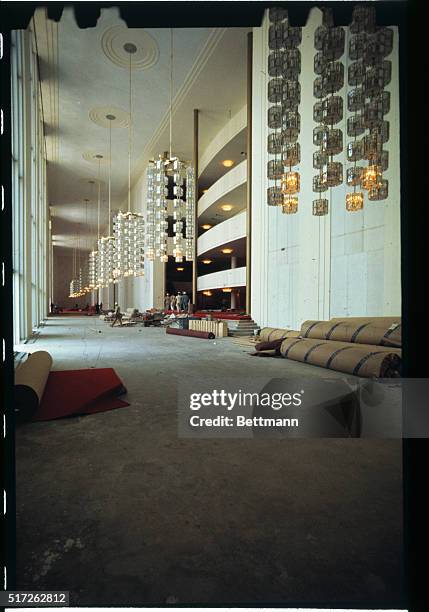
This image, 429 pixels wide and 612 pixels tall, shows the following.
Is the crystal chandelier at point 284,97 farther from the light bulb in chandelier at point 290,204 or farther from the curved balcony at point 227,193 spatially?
the curved balcony at point 227,193

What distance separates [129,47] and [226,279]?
8.27m

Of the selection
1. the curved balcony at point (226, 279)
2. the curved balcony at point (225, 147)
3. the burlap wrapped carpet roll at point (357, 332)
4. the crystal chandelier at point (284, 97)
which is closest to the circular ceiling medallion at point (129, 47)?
the curved balcony at point (225, 147)

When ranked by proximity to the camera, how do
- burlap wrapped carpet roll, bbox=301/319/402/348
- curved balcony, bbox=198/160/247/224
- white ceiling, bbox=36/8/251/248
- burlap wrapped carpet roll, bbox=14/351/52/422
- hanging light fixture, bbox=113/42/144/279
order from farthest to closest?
hanging light fixture, bbox=113/42/144/279, curved balcony, bbox=198/160/247/224, white ceiling, bbox=36/8/251/248, burlap wrapped carpet roll, bbox=301/319/402/348, burlap wrapped carpet roll, bbox=14/351/52/422

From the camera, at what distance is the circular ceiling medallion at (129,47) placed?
30.2ft

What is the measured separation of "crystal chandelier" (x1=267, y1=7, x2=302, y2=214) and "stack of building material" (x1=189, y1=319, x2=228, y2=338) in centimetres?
441

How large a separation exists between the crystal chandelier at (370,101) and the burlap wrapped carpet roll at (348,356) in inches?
95.2

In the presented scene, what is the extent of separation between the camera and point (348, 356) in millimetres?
4352

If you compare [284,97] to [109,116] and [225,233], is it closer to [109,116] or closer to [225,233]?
[225,233]

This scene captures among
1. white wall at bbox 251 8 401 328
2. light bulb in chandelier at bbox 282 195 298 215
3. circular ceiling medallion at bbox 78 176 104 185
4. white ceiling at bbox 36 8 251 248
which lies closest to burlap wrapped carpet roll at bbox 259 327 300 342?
white wall at bbox 251 8 401 328

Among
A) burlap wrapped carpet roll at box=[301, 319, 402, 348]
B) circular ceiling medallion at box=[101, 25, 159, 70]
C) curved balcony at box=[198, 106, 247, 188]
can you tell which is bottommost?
burlap wrapped carpet roll at box=[301, 319, 402, 348]

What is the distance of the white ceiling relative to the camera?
945cm

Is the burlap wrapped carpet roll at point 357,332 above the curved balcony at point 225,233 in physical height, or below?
below

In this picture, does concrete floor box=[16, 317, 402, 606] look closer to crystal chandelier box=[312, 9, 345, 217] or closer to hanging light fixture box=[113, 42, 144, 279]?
crystal chandelier box=[312, 9, 345, 217]

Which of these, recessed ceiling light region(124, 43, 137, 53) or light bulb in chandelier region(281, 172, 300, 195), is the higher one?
recessed ceiling light region(124, 43, 137, 53)
